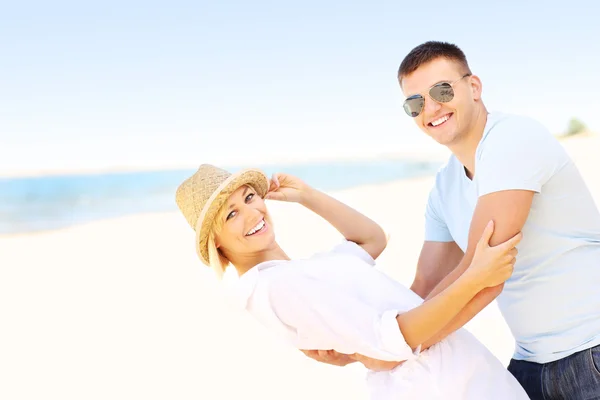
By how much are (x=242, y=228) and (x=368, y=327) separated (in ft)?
2.45

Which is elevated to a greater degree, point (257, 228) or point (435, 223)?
point (257, 228)

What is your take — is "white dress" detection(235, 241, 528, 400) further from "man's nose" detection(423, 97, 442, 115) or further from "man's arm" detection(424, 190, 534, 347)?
"man's nose" detection(423, 97, 442, 115)

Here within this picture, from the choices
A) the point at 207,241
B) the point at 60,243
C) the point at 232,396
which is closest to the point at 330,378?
the point at 232,396

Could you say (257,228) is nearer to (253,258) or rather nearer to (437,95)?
(253,258)

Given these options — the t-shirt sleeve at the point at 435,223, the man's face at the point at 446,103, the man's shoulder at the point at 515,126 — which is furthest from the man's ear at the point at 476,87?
the t-shirt sleeve at the point at 435,223

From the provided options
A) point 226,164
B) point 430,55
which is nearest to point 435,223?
point 430,55

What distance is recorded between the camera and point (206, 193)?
269 cm

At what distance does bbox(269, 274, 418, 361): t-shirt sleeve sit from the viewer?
2.17 metres

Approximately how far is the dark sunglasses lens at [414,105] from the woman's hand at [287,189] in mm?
652

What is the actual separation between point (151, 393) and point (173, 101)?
307 feet

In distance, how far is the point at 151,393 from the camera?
499 centimetres

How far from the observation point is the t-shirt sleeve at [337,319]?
7.13ft

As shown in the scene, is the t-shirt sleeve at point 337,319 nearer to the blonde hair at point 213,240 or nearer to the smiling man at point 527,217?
the smiling man at point 527,217

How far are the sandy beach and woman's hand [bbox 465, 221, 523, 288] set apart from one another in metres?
1.01
